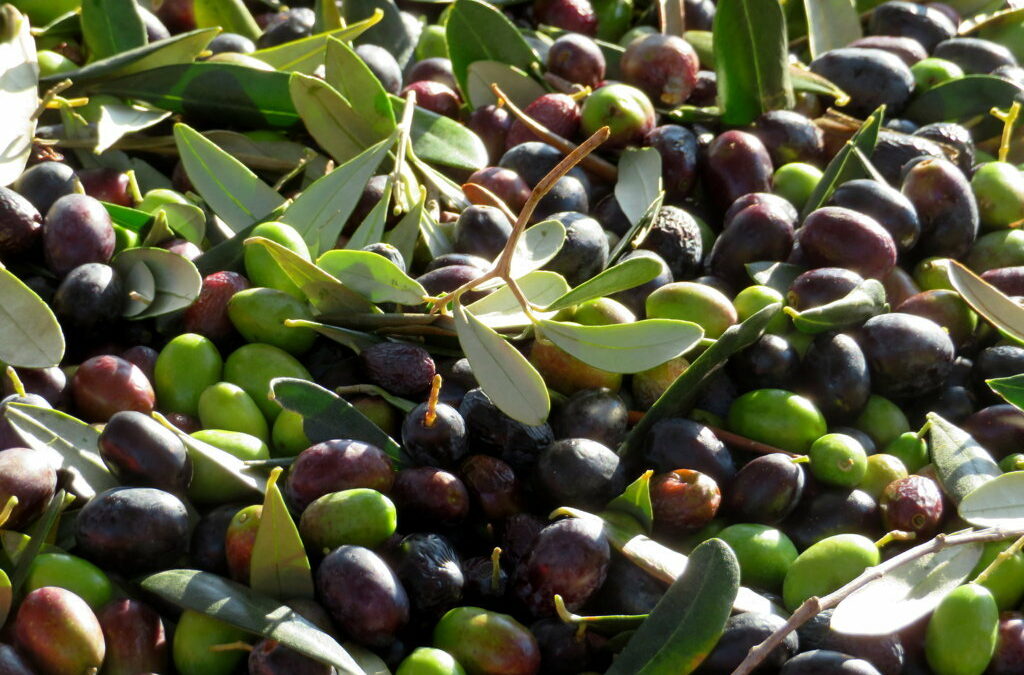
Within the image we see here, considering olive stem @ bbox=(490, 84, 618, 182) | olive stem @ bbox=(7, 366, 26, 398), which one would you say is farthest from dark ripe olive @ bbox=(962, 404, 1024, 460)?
olive stem @ bbox=(7, 366, 26, 398)

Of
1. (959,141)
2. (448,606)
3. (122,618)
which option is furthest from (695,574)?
(959,141)

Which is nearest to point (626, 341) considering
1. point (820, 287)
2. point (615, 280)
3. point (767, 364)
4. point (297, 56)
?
point (615, 280)

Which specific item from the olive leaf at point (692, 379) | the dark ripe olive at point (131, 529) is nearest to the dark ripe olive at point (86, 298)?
the dark ripe olive at point (131, 529)

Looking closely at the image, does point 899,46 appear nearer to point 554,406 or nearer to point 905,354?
point 905,354

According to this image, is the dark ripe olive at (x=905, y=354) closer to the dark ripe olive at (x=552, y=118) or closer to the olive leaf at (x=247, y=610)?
the dark ripe olive at (x=552, y=118)

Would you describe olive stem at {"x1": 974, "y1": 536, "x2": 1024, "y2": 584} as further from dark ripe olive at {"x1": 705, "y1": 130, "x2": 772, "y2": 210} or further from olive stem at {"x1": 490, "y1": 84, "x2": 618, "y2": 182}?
olive stem at {"x1": 490, "y1": 84, "x2": 618, "y2": 182}

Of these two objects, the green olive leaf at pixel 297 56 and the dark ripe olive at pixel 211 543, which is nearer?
the dark ripe olive at pixel 211 543

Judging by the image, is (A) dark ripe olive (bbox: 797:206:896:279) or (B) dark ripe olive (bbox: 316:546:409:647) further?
(A) dark ripe olive (bbox: 797:206:896:279)
